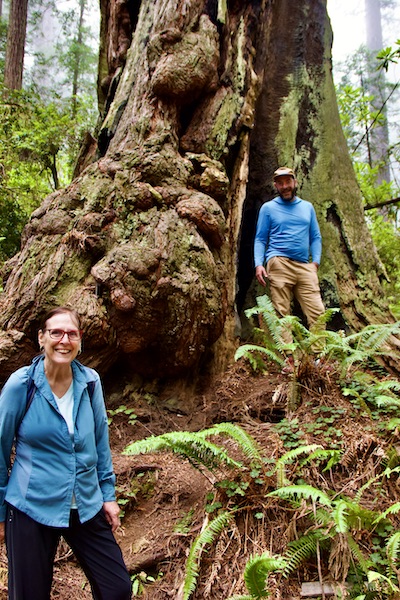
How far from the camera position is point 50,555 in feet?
7.18

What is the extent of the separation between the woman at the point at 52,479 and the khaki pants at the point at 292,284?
346 cm

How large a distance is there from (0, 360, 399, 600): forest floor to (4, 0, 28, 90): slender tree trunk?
923cm

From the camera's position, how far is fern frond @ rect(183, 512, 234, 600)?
8.82 ft

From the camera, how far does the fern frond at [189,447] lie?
9.70 feet

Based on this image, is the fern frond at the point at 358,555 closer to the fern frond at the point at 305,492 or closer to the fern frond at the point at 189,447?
the fern frond at the point at 305,492

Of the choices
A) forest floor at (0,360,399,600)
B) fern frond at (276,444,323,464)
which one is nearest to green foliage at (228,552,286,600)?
forest floor at (0,360,399,600)

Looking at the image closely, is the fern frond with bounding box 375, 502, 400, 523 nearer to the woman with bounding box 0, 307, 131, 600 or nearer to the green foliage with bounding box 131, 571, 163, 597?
the green foliage with bounding box 131, 571, 163, 597

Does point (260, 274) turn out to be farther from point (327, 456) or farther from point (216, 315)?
point (327, 456)

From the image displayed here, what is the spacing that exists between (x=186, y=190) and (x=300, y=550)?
3406mm

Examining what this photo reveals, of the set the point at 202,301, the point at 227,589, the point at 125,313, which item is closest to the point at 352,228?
the point at 202,301

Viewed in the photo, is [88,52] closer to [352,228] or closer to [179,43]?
→ [179,43]

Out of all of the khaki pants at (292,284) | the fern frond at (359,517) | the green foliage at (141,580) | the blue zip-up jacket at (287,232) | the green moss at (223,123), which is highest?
the green moss at (223,123)

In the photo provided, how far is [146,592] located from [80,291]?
242 cm

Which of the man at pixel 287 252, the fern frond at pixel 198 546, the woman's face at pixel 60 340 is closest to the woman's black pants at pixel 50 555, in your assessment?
the fern frond at pixel 198 546
